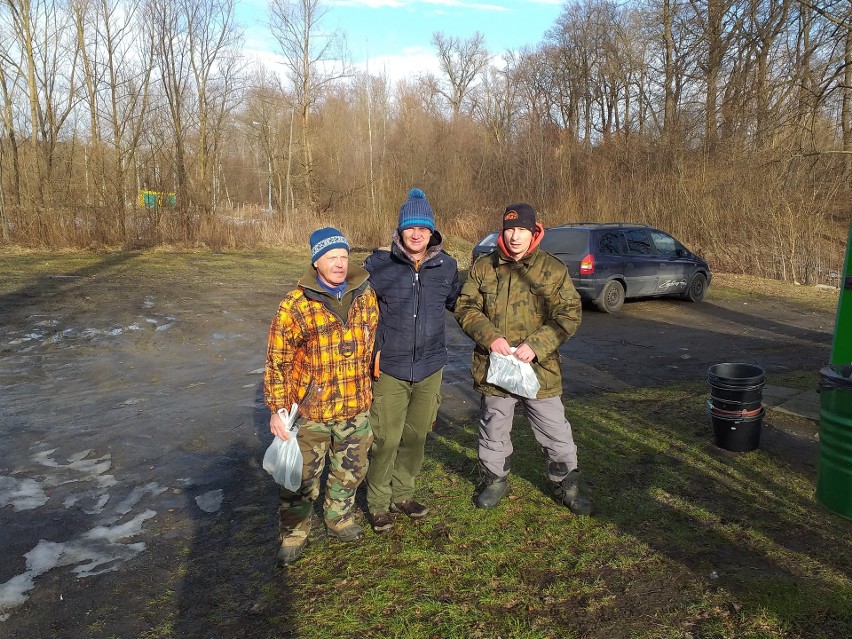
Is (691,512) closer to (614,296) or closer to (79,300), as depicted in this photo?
(614,296)

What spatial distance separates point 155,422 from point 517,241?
12.8ft

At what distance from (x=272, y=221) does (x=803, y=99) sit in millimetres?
18314

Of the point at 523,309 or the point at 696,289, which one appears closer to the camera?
the point at 523,309

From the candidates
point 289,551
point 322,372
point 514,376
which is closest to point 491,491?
point 514,376

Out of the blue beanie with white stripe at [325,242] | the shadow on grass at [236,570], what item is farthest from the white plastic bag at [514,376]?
the shadow on grass at [236,570]

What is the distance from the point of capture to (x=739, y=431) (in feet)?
15.0

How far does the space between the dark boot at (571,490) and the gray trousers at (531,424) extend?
0.03 metres

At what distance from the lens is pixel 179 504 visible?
13.1 feet

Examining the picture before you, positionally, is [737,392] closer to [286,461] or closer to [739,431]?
[739,431]

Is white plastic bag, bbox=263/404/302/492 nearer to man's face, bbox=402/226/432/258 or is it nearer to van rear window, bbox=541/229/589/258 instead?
man's face, bbox=402/226/432/258

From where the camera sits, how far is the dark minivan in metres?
11.6

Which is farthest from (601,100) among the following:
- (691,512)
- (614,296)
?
(691,512)

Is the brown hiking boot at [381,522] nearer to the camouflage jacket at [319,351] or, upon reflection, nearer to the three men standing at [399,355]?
the three men standing at [399,355]

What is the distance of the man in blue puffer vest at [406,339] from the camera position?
3403 millimetres
